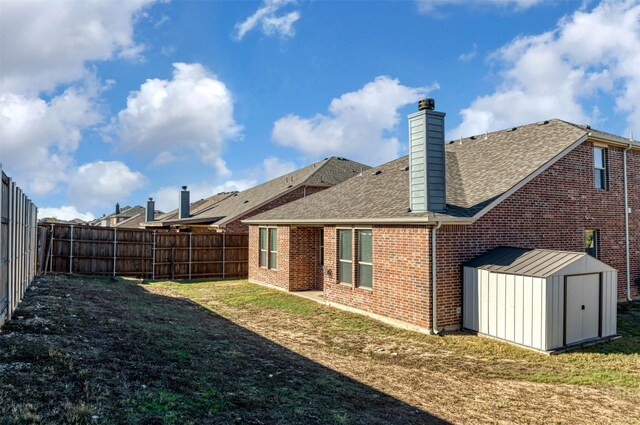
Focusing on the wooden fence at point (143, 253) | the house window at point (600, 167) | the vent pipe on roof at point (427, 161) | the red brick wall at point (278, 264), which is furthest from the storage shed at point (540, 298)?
the wooden fence at point (143, 253)

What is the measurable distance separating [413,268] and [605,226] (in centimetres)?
792

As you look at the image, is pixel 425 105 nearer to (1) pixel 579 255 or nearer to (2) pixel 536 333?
(1) pixel 579 255

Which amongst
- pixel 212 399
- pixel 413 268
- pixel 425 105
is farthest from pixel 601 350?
pixel 212 399

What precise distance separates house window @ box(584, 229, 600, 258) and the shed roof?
4224mm

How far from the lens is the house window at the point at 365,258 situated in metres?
12.8

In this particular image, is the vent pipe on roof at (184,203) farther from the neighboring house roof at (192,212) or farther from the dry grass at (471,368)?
the dry grass at (471,368)

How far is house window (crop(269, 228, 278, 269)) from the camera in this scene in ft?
61.2

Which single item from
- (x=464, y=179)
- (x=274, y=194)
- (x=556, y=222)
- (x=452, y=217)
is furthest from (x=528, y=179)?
(x=274, y=194)

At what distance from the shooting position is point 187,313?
39.8ft

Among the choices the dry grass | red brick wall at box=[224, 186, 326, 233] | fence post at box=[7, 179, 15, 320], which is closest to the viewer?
the dry grass

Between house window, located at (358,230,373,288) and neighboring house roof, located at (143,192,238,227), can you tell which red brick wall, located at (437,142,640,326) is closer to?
house window, located at (358,230,373,288)

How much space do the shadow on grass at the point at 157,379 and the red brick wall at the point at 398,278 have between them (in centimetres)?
376

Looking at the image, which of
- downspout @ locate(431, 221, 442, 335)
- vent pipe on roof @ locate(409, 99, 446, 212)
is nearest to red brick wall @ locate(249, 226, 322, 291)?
vent pipe on roof @ locate(409, 99, 446, 212)

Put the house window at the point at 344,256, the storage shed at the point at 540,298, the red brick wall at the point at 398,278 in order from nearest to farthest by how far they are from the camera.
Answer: the storage shed at the point at 540,298 → the red brick wall at the point at 398,278 → the house window at the point at 344,256
